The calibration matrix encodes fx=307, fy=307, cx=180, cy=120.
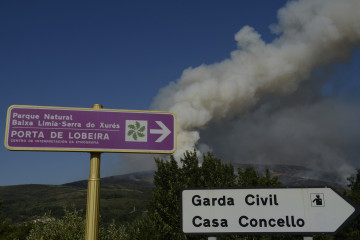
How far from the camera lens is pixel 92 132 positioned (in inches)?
208

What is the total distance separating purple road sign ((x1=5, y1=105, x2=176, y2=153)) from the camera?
16.8 feet

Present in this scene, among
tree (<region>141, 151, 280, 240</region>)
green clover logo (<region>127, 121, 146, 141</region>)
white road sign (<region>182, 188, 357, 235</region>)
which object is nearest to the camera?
white road sign (<region>182, 188, 357, 235</region>)

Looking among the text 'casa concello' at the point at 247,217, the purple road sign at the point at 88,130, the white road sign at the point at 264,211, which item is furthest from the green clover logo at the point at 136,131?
the text 'casa concello' at the point at 247,217

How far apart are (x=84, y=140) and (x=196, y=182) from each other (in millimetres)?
33655

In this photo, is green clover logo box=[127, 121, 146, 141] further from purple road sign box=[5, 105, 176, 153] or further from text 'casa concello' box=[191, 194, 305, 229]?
text 'casa concello' box=[191, 194, 305, 229]

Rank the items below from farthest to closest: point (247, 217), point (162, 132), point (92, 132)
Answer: point (162, 132) → point (92, 132) → point (247, 217)

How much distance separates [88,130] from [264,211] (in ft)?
10.8

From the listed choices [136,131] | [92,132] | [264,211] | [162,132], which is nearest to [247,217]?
[264,211]

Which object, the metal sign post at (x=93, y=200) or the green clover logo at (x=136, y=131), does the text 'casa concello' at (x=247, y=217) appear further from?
the metal sign post at (x=93, y=200)

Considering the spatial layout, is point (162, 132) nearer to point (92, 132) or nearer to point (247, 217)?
point (92, 132)

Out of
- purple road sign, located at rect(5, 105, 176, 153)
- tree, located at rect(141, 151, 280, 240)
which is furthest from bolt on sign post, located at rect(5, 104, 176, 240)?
tree, located at rect(141, 151, 280, 240)

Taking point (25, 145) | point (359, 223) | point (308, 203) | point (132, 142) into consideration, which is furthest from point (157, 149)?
point (359, 223)

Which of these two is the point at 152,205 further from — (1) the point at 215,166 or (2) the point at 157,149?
(2) the point at 157,149

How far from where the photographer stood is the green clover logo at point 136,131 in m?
5.35
